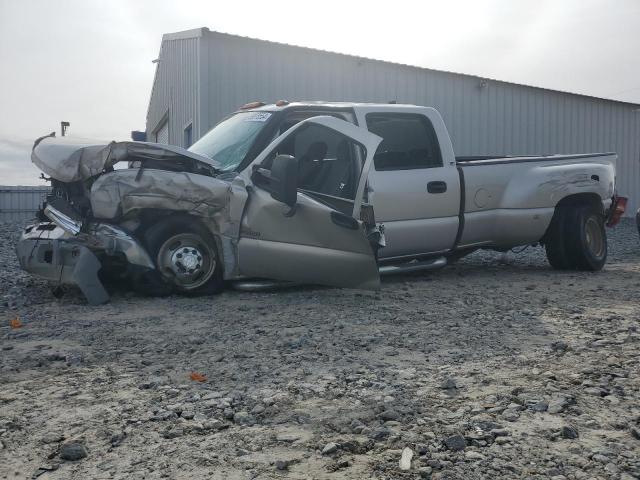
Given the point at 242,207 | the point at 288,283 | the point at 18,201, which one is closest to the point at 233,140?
the point at 242,207

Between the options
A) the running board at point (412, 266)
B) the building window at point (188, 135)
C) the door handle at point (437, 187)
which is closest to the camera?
the running board at point (412, 266)

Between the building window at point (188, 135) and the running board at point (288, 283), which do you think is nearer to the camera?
the running board at point (288, 283)

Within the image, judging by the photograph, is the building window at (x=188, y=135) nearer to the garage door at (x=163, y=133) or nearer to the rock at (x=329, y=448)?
the garage door at (x=163, y=133)

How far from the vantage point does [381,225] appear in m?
6.95

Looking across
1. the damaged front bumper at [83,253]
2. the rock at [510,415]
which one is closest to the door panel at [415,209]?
the damaged front bumper at [83,253]

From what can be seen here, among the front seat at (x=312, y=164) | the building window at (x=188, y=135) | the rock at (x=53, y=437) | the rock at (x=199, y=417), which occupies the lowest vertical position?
the rock at (x=53, y=437)

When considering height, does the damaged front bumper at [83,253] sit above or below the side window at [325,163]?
below

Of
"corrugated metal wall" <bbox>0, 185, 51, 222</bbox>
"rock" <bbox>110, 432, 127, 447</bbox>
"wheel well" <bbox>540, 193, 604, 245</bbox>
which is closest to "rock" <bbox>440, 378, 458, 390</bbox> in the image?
"rock" <bbox>110, 432, 127, 447</bbox>

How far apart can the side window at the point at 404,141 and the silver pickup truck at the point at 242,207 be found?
24 millimetres

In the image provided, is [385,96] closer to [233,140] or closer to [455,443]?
[233,140]

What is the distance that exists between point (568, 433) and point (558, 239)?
591 centimetres

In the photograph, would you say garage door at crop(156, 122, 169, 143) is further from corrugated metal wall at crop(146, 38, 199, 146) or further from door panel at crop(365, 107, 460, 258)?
door panel at crop(365, 107, 460, 258)

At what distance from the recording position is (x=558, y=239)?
8.84 m

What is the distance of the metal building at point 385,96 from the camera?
48.4 feet
